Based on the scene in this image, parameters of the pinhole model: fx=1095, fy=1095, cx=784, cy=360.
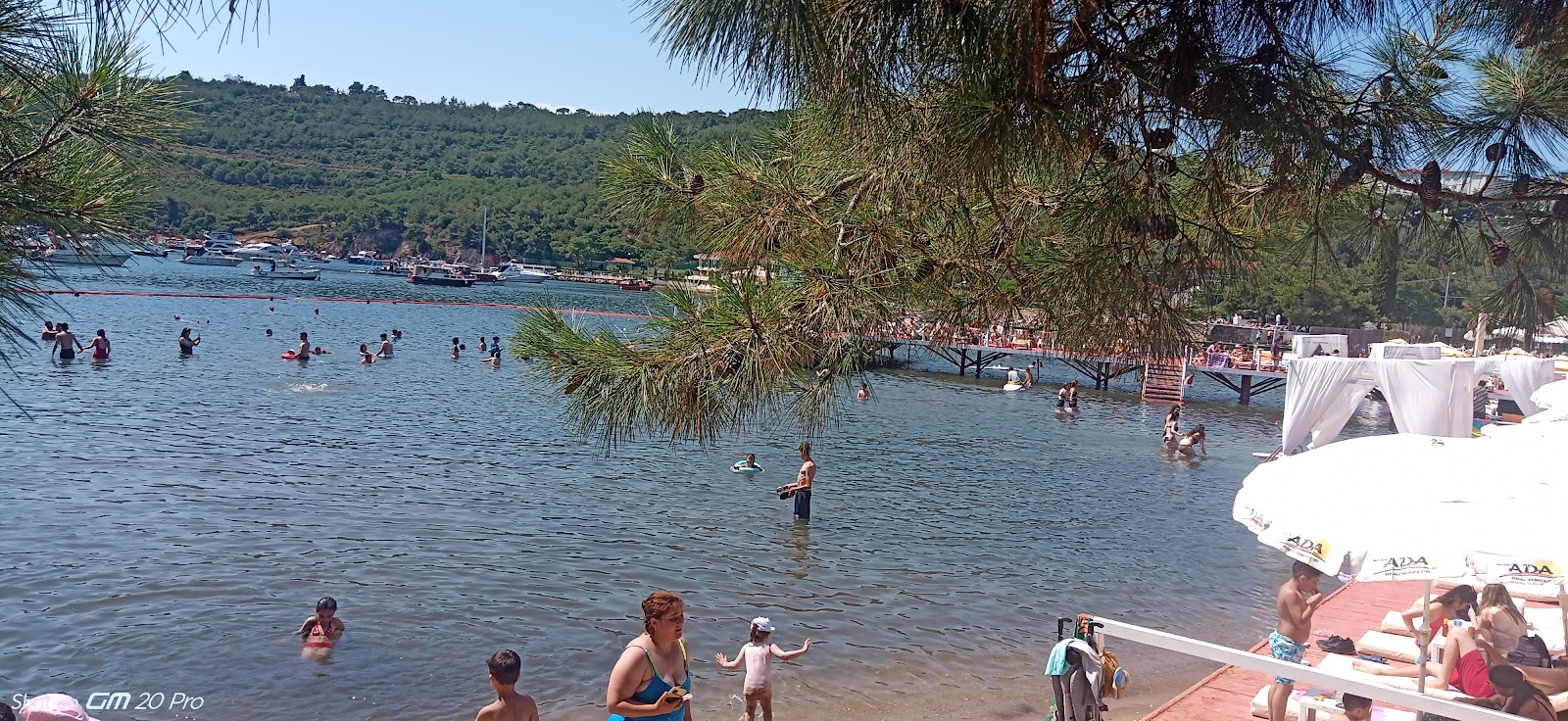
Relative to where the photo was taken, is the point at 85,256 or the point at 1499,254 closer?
the point at 85,256

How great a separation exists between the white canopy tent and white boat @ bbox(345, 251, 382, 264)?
4858 inches

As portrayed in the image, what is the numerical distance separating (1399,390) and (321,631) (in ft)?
46.3

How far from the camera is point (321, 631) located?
33.3 feet

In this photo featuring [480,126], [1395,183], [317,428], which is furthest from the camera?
[480,126]

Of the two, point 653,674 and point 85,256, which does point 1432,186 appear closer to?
point 653,674

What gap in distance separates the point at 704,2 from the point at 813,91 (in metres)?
0.73

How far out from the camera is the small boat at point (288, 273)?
95.6 metres

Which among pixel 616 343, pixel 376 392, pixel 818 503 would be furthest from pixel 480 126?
pixel 616 343

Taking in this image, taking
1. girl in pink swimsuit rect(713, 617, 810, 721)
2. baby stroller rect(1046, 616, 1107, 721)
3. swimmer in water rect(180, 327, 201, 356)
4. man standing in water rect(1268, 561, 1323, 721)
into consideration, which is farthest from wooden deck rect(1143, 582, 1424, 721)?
swimmer in water rect(180, 327, 201, 356)

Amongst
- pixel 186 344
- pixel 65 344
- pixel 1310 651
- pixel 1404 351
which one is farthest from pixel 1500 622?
pixel 186 344

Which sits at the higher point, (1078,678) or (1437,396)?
(1437,396)

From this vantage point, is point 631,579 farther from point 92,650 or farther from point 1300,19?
point 1300,19

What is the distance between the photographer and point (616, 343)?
5.18 m

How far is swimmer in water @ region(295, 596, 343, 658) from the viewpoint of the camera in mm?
10062
